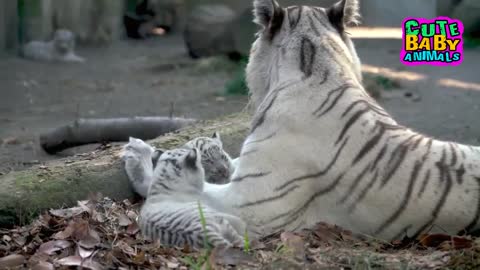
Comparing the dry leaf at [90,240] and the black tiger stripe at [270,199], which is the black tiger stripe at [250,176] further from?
the dry leaf at [90,240]

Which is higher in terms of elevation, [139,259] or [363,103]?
[363,103]

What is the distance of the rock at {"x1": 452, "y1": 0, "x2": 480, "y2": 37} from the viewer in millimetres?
14289

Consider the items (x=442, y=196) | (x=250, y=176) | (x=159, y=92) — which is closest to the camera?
(x=442, y=196)

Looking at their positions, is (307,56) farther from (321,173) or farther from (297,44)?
(321,173)

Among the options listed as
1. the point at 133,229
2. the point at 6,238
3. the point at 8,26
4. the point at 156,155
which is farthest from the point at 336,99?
the point at 8,26

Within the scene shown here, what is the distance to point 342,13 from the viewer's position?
14.3ft

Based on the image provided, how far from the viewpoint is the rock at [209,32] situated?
12.8m

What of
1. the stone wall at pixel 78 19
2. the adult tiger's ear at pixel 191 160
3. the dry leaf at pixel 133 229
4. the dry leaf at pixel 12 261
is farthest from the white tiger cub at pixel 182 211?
the stone wall at pixel 78 19

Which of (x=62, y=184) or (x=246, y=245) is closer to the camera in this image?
(x=246, y=245)

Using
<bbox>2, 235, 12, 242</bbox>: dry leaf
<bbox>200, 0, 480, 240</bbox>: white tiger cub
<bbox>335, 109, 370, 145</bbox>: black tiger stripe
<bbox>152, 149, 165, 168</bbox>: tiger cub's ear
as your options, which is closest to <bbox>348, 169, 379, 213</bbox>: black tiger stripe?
<bbox>200, 0, 480, 240</bbox>: white tiger cub

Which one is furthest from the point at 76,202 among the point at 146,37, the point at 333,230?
the point at 146,37

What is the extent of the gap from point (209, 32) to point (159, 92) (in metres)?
2.22

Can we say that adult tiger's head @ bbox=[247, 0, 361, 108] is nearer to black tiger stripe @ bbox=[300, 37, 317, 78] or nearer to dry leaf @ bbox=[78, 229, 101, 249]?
black tiger stripe @ bbox=[300, 37, 317, 78]

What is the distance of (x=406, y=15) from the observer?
50.8 ft
